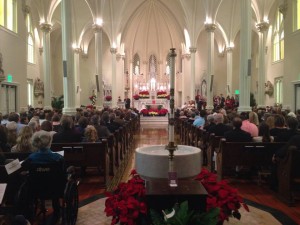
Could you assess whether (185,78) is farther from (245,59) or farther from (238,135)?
(238,135)

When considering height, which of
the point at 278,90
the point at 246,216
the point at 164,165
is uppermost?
the point at 278,90

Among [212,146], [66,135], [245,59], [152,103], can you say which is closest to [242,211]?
[212,146]

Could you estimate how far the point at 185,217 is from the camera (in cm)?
238

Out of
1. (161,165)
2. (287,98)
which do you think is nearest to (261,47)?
(287,98)

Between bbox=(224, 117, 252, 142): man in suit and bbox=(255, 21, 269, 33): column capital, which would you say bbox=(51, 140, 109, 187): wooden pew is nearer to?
bbox=(224, 117, 252, 142): man in suit

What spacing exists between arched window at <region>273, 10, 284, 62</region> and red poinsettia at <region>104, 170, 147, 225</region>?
72.6ft

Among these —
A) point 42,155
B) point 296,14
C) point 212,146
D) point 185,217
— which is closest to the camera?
point 185,217

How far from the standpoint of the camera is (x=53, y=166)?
4098 mm

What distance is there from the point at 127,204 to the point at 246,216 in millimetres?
2711

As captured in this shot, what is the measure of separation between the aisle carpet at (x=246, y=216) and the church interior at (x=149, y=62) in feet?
0.05

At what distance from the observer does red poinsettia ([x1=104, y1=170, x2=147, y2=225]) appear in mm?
2751

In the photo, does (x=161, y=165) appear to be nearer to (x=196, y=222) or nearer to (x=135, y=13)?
(x=196, y=222)

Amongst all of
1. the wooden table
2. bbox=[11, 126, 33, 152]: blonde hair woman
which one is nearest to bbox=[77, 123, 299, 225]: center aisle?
bbox=[11, 126, 33, 152]: blonde hair woman

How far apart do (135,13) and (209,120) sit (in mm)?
23499
